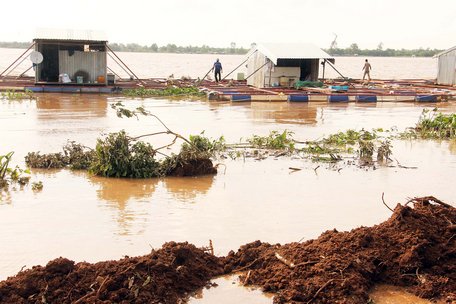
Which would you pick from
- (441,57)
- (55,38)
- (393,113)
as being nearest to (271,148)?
(393,113)

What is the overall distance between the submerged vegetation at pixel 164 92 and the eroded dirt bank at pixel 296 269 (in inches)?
742

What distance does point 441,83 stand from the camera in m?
31.8

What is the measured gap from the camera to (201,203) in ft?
27.1

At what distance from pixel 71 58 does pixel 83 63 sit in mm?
528

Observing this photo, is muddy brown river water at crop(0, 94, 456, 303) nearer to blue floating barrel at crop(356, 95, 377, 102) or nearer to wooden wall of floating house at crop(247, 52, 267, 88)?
blue floating barrel at crop(356, 95, 377, 102)

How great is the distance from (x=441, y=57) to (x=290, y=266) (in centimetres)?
2876

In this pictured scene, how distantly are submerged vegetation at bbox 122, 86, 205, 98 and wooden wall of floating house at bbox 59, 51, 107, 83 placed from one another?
1.50 meters

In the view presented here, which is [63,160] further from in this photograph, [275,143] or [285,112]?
[285,112]

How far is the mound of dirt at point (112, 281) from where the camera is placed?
15.3 feet

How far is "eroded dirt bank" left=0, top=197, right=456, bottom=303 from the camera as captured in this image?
4.78 meters

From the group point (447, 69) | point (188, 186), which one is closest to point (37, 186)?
point (188, 186)

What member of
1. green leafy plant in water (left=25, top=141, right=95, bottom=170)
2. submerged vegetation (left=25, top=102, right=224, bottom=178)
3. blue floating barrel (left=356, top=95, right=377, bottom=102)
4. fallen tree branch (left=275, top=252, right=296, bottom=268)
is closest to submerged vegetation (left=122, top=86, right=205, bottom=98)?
blue floating barrel (left=356, top=95, right=377, bottom=102)

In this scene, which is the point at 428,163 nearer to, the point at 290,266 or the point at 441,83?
the point at 290,266

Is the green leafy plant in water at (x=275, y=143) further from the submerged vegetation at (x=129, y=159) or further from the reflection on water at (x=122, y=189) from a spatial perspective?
the reflection on water at (x=122, y=189)
